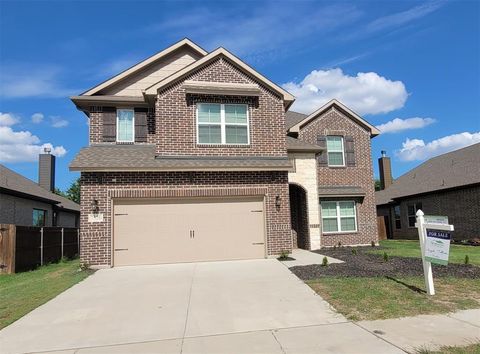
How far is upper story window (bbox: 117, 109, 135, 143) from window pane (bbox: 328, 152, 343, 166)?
1000 centimetres

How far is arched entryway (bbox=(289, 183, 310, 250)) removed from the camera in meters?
18.1

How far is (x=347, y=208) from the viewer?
1967 centimetres

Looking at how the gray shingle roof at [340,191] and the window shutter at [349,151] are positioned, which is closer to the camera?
the gray shingle roof at [340,191]

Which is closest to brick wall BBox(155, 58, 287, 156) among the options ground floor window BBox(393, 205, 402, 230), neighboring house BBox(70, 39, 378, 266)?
neighboring house BBox(70, 39, 378, 266)

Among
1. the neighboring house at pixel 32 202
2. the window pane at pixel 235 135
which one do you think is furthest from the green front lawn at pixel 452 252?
the neighboring house at pixel 32 202

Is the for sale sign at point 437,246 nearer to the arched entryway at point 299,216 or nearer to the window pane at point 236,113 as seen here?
the window pane at point 236,113

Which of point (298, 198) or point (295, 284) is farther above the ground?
point (298, 198)

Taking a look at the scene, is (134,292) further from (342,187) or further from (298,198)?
(342,187)

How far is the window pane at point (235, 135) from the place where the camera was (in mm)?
14375

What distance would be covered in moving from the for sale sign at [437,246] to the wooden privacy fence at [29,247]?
13.3m

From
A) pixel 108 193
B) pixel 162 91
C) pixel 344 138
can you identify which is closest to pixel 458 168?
pixel 344 138

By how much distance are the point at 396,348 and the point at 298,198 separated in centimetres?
1361

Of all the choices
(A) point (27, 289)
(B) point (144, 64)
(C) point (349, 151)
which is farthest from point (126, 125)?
(C) point (349, 151)

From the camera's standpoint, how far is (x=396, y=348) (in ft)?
17.4
